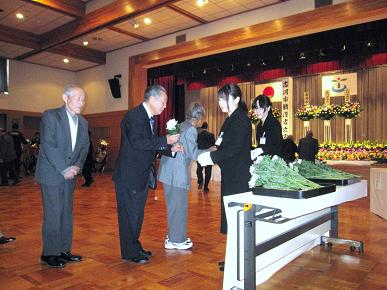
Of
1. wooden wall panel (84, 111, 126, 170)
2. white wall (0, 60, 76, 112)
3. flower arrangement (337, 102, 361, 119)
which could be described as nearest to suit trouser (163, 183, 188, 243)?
flower arrangement (337, 102, 361, 119)

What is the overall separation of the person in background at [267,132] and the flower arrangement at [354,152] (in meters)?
6.03

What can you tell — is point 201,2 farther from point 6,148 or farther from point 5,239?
point 5,239

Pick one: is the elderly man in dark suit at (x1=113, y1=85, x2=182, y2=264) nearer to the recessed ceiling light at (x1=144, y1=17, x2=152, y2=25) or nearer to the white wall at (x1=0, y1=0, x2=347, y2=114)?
the recessed ceiling light at (x1=144, y1=17, x2=152, y2=25)

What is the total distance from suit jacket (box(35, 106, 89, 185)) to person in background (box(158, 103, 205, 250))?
782mm

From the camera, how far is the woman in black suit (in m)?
2.24

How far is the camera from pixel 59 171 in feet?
7.89

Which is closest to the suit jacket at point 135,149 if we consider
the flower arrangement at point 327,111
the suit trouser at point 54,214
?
the suit trouser at point 54,214

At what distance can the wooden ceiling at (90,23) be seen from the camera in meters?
7.37

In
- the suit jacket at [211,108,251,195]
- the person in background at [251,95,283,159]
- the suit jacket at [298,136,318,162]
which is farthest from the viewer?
the suit jacket at [298,136,318,162]

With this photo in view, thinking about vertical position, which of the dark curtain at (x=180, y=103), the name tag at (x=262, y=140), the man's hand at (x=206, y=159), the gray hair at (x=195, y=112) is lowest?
the man's hand at (x=206, y=159)

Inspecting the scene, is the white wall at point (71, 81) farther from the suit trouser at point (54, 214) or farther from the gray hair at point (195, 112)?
the suit trouser at point (54, 214)

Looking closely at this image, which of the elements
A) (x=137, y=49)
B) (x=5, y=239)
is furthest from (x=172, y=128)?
(x=137, y=49)

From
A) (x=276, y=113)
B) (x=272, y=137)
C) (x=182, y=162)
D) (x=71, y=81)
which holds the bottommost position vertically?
(x=182, y=162)

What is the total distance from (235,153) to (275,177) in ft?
1.39
